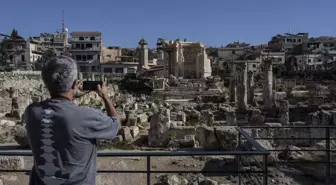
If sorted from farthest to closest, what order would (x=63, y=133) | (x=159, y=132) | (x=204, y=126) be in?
(x=159, y=132) → (x=204, y=126) → (x=63, y=133)

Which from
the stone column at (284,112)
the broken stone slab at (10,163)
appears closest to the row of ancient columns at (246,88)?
the stone column at (284,112)

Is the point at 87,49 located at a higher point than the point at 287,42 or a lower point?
lower

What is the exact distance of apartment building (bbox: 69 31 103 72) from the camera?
267ft

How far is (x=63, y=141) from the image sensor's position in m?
2.65

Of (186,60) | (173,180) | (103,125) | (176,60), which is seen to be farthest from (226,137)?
(186,60)

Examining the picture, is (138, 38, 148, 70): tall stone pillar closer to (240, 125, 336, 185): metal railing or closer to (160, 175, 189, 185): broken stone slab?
(240, 125, 336, 185): metal railing

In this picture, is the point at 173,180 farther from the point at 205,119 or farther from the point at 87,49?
the point at 87,49

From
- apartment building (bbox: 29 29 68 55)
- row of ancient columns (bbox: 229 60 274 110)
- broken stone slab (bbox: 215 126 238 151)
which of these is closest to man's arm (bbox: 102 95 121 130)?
broken stone slab (bbox: 215 126 238 151)

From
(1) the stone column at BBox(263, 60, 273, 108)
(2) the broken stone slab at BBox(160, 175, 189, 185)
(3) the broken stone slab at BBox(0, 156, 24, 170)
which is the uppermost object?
(1) the stone column at BBox(263, 60, 273, 108)

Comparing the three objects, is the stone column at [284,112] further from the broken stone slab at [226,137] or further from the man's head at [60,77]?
the man's head at [60,77]

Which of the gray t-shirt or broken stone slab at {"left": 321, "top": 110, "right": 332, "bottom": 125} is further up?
the gray t-shirt

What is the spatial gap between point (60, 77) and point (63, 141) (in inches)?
18.7

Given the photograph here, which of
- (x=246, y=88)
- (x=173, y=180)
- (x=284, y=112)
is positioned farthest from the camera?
(x=246, y=88)

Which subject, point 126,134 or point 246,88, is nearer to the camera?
point 126,134
